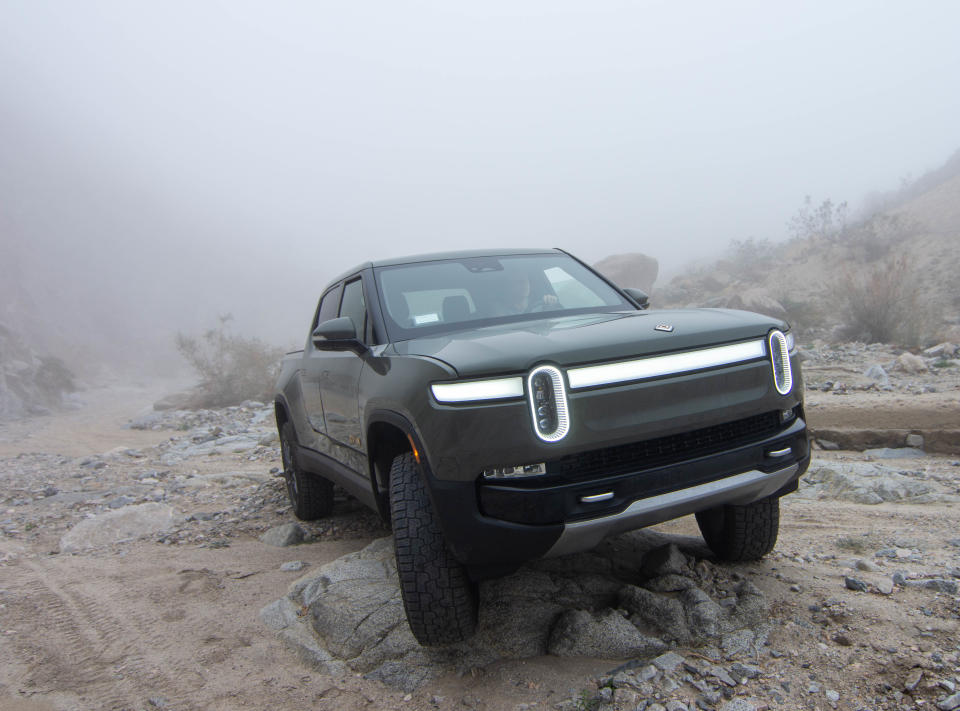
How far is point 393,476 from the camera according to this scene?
2873mm

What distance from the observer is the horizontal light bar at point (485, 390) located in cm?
247

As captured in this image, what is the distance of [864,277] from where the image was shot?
21719 mm

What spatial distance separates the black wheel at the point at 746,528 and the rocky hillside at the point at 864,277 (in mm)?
10622

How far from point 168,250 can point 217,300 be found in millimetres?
6339

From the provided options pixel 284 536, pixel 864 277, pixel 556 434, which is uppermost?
pixel 556 434

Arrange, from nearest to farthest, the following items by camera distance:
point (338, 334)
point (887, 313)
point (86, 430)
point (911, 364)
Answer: point (338, 334) < point (911, 364) < point (887, 313) < point (86, 430)

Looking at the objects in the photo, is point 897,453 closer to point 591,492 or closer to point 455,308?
point 455,308

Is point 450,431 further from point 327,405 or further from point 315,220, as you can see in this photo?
point 315,220

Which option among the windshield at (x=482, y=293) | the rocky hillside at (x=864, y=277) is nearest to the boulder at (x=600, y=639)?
the windshield at (x=482, y=293)

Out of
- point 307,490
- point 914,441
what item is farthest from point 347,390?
point 914,441

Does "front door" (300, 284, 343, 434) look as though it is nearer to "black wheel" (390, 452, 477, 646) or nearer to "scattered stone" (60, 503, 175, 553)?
"black wheel" (390, 452, 477, 646)

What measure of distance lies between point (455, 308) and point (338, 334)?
24.2 inches

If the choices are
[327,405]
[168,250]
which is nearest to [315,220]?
[168,250]

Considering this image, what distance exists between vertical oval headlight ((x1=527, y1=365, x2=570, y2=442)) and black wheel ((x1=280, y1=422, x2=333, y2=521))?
2984 millimetres
